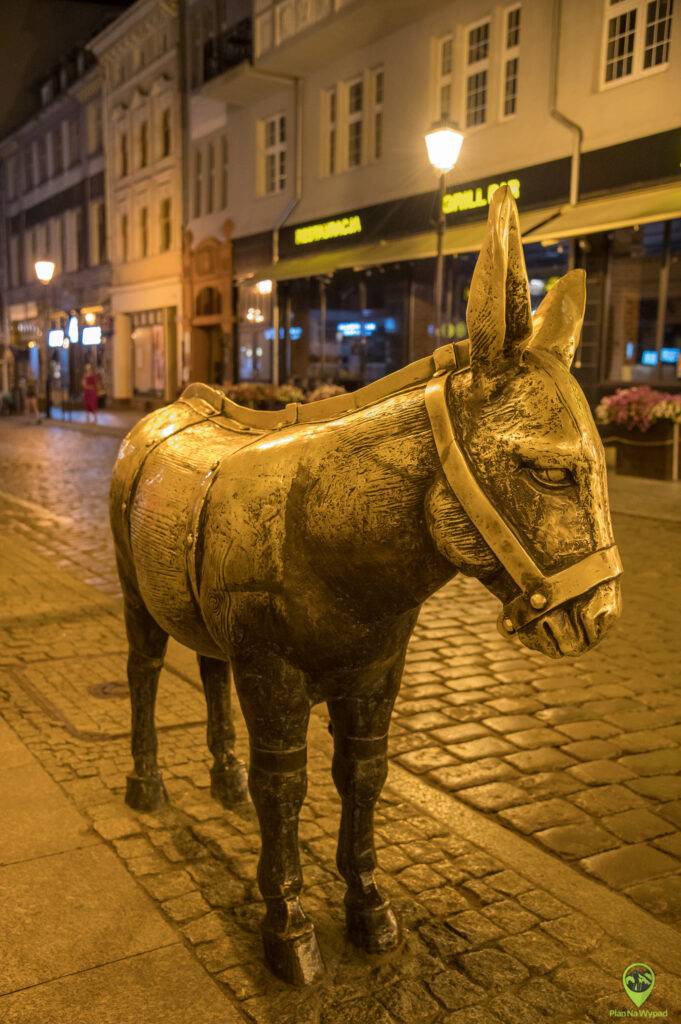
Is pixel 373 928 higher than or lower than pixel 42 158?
lower

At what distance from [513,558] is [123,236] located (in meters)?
35.3

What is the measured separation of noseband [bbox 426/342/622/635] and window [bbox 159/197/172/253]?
31.3 meters

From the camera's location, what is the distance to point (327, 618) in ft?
7.54

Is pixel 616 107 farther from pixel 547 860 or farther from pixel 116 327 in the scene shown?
pixel 116 327

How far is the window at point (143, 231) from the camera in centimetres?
3272

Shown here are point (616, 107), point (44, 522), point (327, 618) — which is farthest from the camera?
point (616, 107)

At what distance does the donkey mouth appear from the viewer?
194 centimetres

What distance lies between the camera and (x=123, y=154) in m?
33.9

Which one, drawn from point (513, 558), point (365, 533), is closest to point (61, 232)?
point (365, 533)

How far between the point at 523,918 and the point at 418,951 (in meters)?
0.40

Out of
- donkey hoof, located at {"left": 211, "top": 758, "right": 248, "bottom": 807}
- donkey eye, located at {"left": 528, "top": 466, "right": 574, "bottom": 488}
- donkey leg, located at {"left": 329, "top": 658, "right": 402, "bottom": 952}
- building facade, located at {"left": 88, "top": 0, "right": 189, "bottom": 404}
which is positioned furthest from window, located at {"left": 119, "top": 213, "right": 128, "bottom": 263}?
donkey eye, located at {"left": 528, "top": 466, "right": 574, "bottom": 488}

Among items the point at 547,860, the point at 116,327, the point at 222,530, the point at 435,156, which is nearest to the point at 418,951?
the point at 547,860

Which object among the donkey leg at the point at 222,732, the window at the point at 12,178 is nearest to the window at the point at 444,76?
the donkey leg at the point at 222,732

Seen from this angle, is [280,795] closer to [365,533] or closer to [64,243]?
[365,533]
